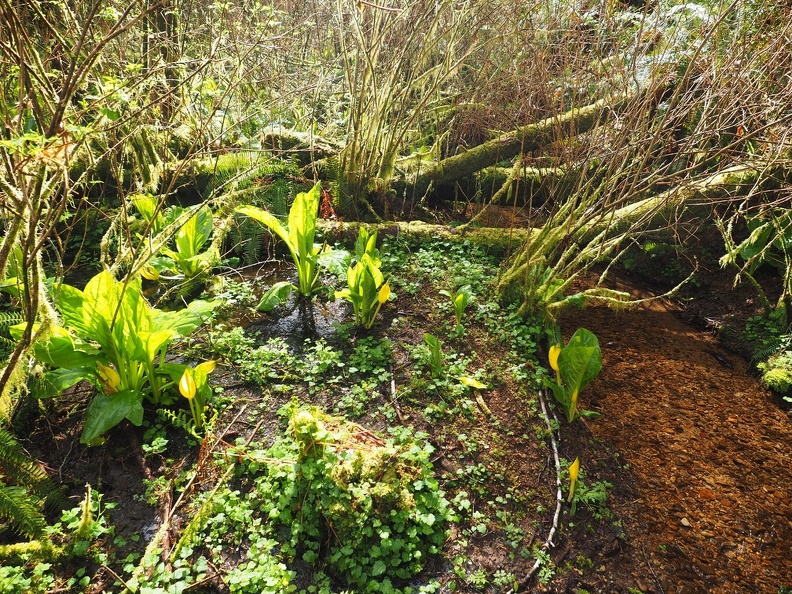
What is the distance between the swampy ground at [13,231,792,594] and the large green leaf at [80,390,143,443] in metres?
0.17

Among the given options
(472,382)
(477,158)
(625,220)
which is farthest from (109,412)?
(477,158)

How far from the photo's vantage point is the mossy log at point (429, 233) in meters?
4.62

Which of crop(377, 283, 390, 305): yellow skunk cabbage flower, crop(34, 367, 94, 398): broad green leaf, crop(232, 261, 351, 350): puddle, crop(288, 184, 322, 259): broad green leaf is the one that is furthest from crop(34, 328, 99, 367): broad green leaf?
crop(377, 283, 390, 305): yellow skunk cabbage flower

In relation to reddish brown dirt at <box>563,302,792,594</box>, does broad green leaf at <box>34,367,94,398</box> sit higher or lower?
higher

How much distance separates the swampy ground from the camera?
7.34ft

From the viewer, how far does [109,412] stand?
94.6 inches

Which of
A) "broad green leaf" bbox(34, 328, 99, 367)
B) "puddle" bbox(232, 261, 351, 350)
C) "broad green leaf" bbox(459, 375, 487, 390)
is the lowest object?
"puddle" bbox(232, 261, 351, 350)

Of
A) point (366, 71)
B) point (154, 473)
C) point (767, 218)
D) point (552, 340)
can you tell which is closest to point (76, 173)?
point (366, 71)

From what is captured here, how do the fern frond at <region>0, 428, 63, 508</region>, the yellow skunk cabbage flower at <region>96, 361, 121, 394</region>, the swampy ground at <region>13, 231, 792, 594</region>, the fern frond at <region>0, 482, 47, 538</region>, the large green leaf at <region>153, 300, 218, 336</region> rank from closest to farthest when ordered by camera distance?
the fern frond at <region>0, 482, 47, 538</region> → the fern frond at <region>0, 428, 63, 508</region> → the swampy ground at <region>13, 231, 792, 594</region> → the yellow skunk cabbage flower at <region>96, 361, 121, 394</region> → the large green leaf at <region>153, 300, 218, 336</region>

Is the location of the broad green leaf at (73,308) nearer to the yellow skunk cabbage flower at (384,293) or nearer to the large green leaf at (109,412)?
the large green leaf at (109,412)

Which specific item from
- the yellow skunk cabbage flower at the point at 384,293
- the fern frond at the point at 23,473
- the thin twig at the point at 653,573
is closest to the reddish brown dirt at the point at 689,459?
the thin twig at the point at 653,573

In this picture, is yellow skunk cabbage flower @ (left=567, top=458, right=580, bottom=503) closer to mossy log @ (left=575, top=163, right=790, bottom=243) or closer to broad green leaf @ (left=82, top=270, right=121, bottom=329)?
mossy log @ (left=575, top=163, right=790, bottom=243)

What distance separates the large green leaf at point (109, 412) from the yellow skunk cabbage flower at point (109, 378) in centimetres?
5

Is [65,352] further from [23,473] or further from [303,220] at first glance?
[303,220]
